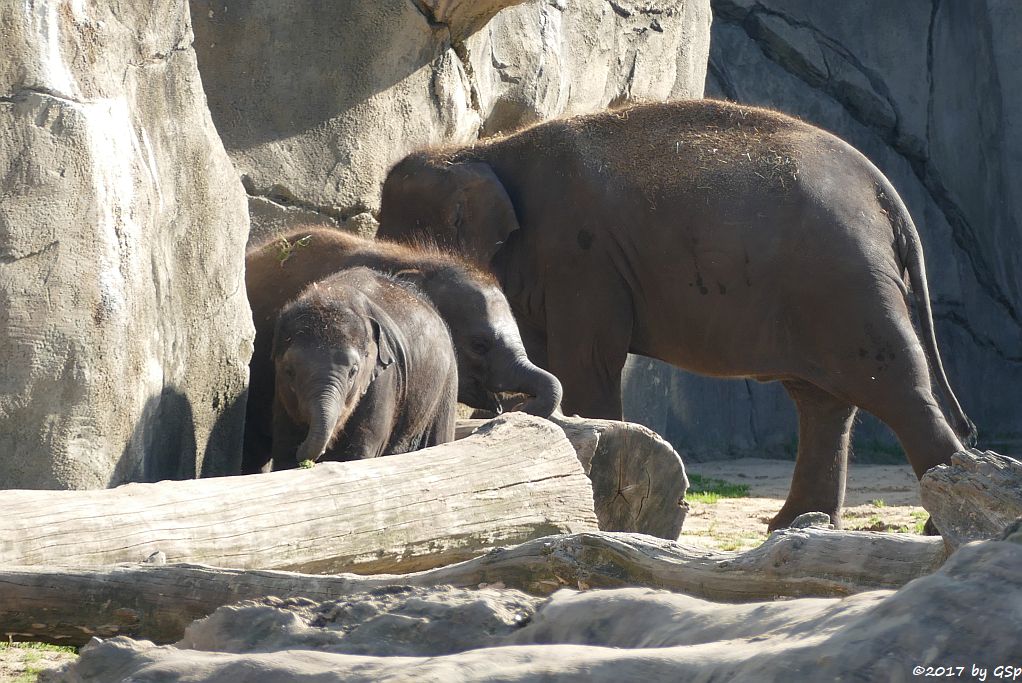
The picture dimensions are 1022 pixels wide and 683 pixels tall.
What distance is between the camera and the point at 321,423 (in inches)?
183

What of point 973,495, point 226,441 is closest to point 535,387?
point 226,441

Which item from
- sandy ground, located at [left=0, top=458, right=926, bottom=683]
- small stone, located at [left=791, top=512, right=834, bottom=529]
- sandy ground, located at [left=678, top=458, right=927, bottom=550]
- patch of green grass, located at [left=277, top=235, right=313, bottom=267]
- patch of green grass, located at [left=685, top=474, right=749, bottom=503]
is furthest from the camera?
patch of green grass, located at [left=685, top=474, right=749, bottom=503]

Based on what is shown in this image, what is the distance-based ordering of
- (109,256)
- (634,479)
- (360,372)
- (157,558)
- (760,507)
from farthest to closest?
(760,507)
(634,479)
(360,372)
(109,256)
(157,558)

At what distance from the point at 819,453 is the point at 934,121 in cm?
763

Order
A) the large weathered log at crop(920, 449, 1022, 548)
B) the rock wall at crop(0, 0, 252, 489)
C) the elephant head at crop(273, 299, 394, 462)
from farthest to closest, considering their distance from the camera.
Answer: the elephant head at crop(273, 299, 394, 462) → the rock wall at crop(0, 0, 252, 489) → the large weathered log at crop(920, 449, 1022, 548)

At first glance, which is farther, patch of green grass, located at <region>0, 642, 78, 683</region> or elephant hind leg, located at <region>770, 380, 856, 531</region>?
elephant hind leg, located at <region>770, 380, 856, 531</region>

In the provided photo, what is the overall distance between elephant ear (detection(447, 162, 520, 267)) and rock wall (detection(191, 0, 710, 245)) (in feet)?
2.24

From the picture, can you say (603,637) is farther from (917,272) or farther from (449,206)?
(449,206)

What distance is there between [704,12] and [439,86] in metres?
3.59

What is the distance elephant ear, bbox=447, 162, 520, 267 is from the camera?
323 inches

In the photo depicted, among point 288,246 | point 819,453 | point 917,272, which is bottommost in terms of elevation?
point 819,453

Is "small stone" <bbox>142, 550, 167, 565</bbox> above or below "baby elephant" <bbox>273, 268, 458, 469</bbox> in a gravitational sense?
below

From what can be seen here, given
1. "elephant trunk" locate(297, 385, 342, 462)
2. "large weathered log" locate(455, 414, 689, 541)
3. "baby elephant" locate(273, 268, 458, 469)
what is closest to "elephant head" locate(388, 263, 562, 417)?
"baby elephant" locate(273, 268, 458, 469)

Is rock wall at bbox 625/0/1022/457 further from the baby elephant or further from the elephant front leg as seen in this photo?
the baby elephant
